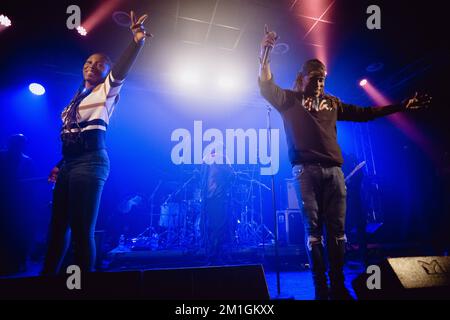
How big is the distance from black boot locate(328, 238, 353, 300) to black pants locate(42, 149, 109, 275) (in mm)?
1893

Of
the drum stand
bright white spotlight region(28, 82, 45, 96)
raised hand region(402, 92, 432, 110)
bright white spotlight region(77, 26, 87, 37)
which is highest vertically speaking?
bright white spotlight region(77, 26, 87, 37)

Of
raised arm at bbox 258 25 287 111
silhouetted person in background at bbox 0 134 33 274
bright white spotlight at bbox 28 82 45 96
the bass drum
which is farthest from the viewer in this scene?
bright white spotlight at bbox 28 82 45 96

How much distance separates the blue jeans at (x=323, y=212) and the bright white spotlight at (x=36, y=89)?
7717 millimetres

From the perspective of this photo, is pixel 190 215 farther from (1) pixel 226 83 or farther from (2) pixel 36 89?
(2) pixel 36 89

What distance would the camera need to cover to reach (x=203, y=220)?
5.18 meters

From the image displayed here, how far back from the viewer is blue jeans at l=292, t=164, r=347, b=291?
81.2 inches

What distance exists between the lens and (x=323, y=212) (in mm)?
2227

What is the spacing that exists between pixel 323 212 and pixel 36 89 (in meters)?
8.08

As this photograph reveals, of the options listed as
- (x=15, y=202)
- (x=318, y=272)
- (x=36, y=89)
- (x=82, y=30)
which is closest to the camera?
(x=318, y=272)

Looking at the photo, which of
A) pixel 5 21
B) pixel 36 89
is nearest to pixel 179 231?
pixel 36 89

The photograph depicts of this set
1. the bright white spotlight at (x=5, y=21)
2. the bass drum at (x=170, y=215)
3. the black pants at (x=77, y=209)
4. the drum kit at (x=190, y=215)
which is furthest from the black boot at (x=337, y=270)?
the bright white spotlight at (x=5, y=21)

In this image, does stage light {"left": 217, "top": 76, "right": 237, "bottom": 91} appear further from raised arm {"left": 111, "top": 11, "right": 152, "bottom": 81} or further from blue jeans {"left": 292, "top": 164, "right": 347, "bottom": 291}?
blue jeans {"left": 292, "top": 164, "right": 347, "bottom": 291}

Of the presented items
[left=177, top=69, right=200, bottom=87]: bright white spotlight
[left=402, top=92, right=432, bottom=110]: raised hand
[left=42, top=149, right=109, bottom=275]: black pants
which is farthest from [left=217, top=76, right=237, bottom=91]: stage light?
[left=42, top=149, right=109, bottom=275]: black pants

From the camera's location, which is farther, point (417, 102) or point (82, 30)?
point (82, 30)
